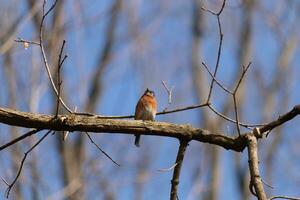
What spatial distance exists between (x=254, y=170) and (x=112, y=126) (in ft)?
2.49

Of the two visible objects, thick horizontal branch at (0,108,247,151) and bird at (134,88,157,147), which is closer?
thick horizontal branch at (0,108,247,151)

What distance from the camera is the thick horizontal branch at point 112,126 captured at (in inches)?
A: 135

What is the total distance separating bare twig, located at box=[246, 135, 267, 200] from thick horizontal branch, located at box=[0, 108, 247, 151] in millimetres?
55

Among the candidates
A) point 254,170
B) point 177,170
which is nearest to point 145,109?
point 177,170

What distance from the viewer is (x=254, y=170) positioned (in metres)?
3.37

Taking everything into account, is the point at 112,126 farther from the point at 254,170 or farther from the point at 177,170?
the point at 254,170

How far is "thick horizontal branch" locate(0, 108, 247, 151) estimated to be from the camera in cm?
342

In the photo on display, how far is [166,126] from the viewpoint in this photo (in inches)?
142

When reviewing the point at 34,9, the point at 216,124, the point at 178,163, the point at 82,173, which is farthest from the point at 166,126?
the point at 216,124

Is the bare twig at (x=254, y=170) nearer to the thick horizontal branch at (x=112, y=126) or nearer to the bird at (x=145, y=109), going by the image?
the thick horizontal branch at (x=112, y=126)

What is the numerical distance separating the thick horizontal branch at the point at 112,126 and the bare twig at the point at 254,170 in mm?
55

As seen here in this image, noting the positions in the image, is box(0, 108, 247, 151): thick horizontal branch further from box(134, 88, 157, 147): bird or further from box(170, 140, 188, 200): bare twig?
box(134, 88, 157, 147): bird

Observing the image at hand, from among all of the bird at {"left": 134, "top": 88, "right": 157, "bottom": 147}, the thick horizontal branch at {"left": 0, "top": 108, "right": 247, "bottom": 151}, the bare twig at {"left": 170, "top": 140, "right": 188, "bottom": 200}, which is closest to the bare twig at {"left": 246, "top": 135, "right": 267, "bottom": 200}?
the thick horizontal branch at {"left": 0, "top": 108, "right": 247, "bottom": 151}

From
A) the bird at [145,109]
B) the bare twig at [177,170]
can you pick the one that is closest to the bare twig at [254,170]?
the bare twig at [177,170]
